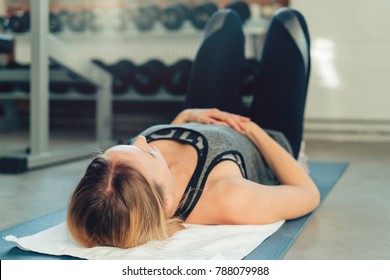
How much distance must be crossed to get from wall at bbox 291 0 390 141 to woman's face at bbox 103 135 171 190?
2.73 meters

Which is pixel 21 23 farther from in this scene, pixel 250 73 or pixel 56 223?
pixel 56 223

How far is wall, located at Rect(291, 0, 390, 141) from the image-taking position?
3496 millimetres

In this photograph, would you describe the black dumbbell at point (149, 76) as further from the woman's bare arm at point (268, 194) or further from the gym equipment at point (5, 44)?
the woman's bare arm at point (268, 194)

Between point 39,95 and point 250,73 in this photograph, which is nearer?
point 39,95

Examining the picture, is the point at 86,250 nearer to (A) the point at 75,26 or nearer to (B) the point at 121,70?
(B) the point at 121,70

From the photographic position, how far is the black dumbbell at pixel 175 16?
374 centimetres

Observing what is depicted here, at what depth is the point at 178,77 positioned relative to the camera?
353 cm

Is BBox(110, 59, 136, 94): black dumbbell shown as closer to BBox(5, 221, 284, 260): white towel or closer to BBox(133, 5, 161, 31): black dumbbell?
BBox(133, 5, 161, 31): black dumbbell

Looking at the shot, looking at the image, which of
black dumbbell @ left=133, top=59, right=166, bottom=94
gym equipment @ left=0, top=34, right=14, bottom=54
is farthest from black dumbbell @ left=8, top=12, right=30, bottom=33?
gym equipment @ left=0, top=34, right=14, bottom=54

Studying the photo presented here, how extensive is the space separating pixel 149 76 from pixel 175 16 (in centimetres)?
51

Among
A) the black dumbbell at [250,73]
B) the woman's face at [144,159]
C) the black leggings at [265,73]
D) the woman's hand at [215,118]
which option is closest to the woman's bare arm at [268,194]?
the woman's hand at [215,118]

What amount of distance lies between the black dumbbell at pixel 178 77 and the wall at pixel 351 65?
88cm

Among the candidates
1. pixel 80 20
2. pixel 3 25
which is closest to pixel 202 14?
pixel 80 20

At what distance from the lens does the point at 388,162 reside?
2.65 m
